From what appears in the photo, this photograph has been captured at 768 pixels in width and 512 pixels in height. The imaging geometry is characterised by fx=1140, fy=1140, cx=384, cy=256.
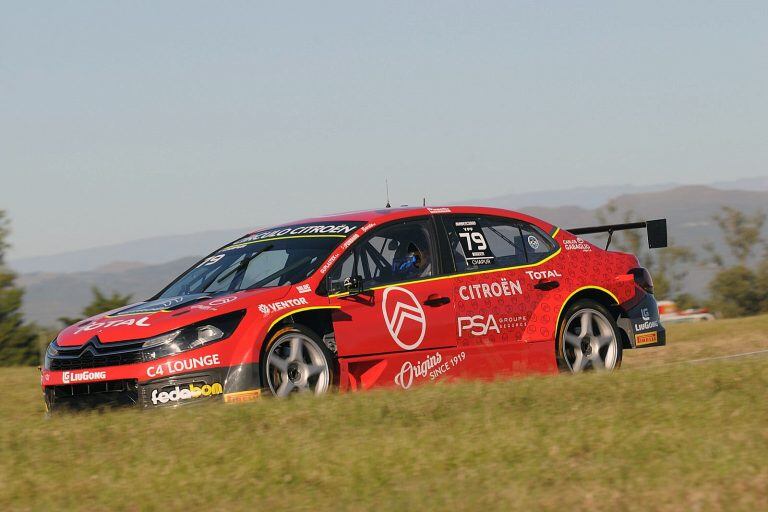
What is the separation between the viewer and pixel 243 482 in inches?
225

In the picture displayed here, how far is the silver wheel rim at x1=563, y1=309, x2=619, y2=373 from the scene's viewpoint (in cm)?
988

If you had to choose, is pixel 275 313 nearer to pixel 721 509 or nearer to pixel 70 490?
Result: pixel 70 490

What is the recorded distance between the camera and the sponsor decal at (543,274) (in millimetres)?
9812

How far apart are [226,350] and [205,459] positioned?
195cm

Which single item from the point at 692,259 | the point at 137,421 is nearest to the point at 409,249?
the point at 137,421

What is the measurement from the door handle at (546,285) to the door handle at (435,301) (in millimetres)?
1012

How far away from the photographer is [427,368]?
8.98 m

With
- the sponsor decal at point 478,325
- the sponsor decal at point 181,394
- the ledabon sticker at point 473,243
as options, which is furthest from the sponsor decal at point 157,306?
the ledabon sticker at point 473,243

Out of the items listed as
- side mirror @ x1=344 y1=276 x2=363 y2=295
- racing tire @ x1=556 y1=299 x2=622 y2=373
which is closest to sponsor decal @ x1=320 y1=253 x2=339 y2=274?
side mirror @ x1=344 y1=276 x2=363 y2=295

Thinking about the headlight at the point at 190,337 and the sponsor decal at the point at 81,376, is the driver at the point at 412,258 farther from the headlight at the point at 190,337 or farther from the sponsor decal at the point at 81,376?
→ the sponsor decal at the point at 81,376

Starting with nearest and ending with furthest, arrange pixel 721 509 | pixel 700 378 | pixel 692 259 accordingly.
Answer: pixel 721 509, pixel 700 378, pixel 692 259

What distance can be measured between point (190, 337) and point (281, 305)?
72 centimetres

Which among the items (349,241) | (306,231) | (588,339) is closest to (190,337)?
(349,241)

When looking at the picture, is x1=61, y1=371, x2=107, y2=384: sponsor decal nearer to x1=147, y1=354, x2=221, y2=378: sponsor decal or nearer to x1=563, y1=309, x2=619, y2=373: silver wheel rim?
x1=147, y1=354, x2=221, y2=378: sponsor decal
